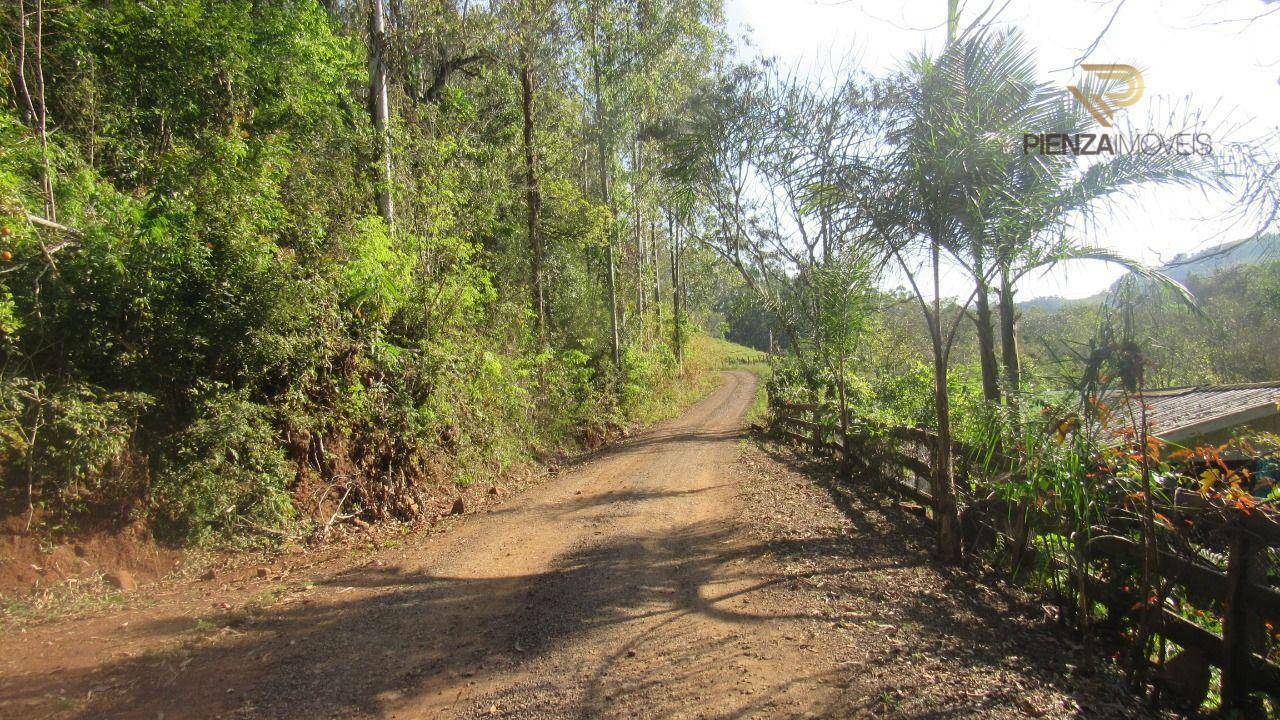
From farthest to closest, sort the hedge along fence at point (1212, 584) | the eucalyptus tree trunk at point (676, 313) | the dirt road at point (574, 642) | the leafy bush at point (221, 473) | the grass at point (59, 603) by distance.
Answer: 1. the eucalyptus tree trunk at point (676, 313)
2. the leafy bush at point (221, 473)
3. the grass at point (59, 603)
4. the dirt road at point (574, 642)
5. the hedge along fence at point (1212, 584)

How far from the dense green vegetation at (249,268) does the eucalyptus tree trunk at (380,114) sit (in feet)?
0.17

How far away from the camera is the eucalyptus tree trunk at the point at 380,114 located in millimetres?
10082

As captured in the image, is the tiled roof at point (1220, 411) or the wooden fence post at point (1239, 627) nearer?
the wooden fence post at point (1239, 627)

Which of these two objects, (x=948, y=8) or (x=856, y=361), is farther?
(x=856, y=361)

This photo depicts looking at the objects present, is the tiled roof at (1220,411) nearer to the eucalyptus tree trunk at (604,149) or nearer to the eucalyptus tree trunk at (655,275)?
the eucalyptus tree trunk at (604,149)

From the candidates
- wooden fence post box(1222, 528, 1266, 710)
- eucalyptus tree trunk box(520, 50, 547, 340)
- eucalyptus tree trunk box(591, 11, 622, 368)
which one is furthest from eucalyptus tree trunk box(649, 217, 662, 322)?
A: wooden fence post box(1222, 528, 1266, 710)

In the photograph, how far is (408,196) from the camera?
10.8 meters

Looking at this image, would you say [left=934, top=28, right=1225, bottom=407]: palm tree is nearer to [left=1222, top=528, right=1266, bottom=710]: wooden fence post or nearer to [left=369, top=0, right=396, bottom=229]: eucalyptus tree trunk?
[left=1222, top=528, right=1266, bottom=710]: wooden fence post

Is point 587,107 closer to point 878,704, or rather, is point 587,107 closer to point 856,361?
point 856,361

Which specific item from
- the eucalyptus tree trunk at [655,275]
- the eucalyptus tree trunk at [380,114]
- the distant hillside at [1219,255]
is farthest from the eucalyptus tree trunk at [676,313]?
the distant hillside at [1219,255]

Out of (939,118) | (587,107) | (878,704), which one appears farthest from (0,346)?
(587,107)

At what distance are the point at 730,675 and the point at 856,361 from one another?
9.18 meters

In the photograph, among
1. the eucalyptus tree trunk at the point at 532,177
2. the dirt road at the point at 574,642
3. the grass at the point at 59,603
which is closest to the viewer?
the dirt road at the point at 574,642

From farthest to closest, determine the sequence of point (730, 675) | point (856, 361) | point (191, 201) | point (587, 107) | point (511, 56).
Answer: point (587, 107) < point (511, 56) < point (856, 361) < point (191, 201) < point (730, 675)
